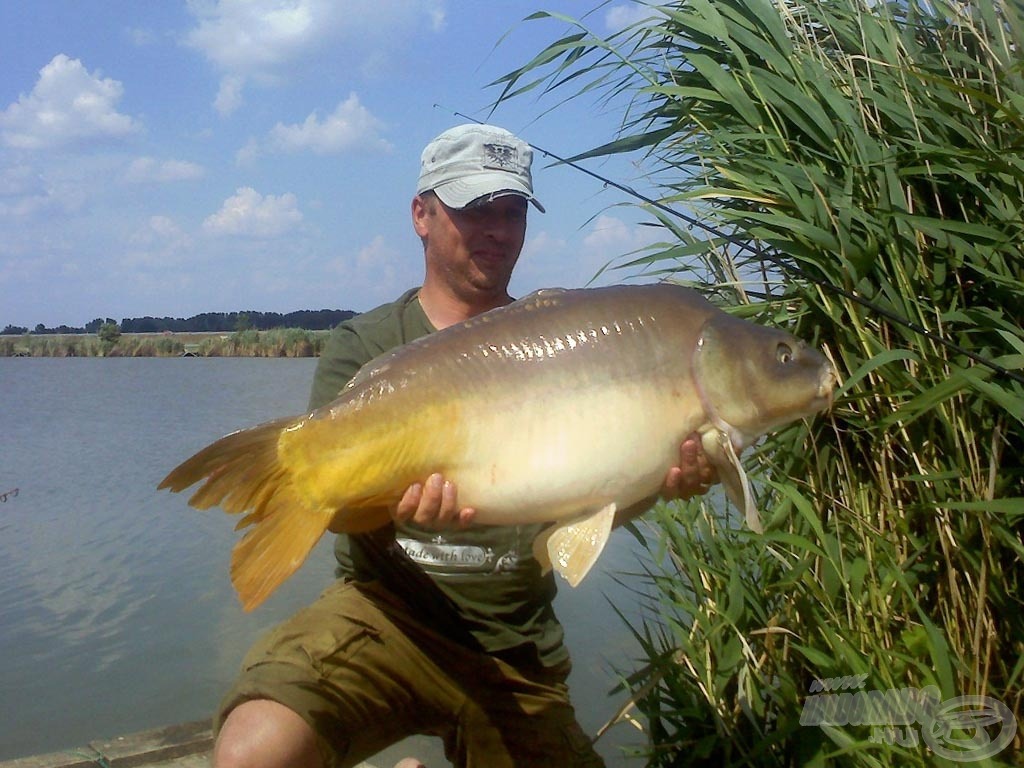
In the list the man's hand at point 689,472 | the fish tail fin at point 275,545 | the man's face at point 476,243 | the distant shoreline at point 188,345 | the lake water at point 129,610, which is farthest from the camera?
the distant shoreline at point 188,345

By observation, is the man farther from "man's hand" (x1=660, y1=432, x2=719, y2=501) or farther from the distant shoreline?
the distant shoreline

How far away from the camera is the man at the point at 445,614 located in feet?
7.82

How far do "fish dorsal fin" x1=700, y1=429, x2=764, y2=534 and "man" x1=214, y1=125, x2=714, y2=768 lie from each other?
0.41 m

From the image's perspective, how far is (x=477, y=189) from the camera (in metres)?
2.59

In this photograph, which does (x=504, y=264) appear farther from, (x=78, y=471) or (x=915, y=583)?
(x=78, y=471)

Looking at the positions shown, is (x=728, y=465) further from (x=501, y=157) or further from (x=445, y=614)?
(x=501, y=157)

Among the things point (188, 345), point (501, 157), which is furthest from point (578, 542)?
point (188, 345)

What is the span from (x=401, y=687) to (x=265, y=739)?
0.46 m

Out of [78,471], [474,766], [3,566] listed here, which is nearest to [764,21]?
[474,766]

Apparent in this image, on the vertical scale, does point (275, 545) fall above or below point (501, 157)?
below

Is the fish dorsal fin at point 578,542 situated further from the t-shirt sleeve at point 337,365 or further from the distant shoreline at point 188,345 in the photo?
the distant shoreline at point 188,345

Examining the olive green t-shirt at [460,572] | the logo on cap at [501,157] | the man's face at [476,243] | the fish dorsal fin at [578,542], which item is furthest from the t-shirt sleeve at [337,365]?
the fish dorsal fin at [578,542]

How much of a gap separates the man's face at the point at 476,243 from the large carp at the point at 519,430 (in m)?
0.74

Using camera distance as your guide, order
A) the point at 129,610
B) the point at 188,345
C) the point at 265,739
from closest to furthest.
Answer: the point at 265,739 → the point at 129,610 → the point at 188,345
